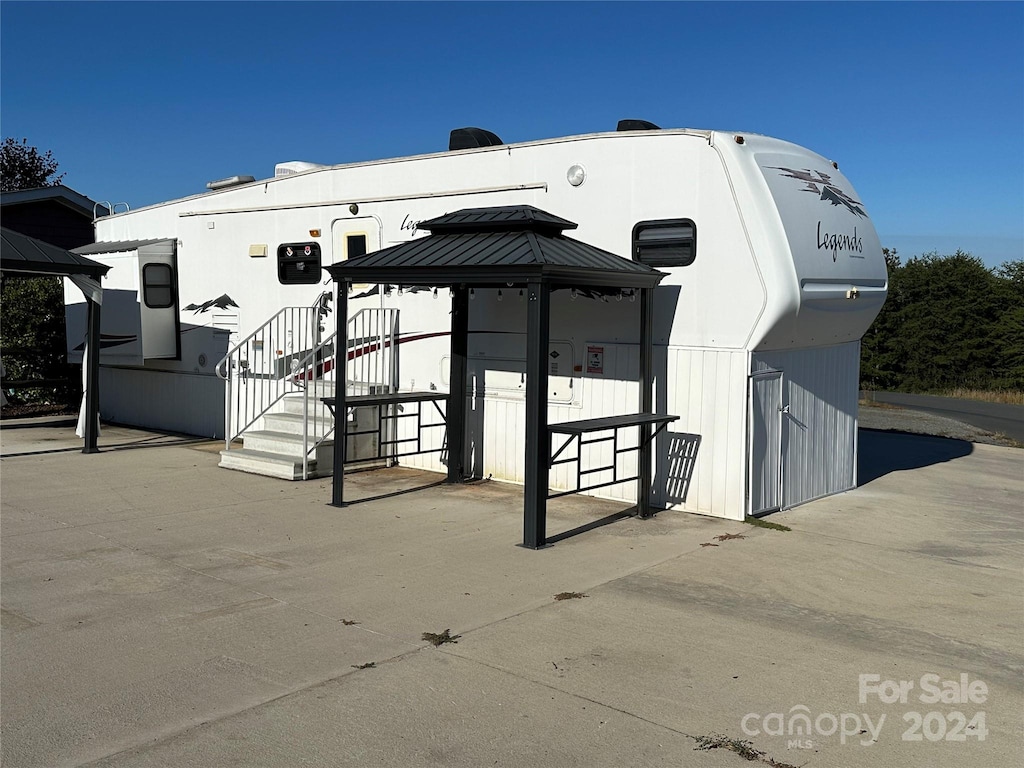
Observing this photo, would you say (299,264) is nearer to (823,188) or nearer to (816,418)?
(823,188)

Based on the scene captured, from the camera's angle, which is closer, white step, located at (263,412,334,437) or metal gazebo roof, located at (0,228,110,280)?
metal gazebo roof, located at (0,228,110,280)

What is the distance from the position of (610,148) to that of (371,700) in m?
6.00

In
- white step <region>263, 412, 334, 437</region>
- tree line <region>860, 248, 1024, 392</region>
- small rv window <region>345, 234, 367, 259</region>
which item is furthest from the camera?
tree line <region>860, 248, 1024, 392</region>

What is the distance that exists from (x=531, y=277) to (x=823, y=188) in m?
3.53

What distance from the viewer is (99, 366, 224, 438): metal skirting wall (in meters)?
13.1

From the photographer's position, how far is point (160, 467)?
1082 centimetres

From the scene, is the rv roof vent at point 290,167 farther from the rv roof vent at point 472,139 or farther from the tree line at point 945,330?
the tree line at point 945,330

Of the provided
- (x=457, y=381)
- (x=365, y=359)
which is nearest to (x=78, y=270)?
(x=365, y=359)

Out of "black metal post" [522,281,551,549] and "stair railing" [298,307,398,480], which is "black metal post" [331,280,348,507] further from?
"black metal post" [522,281,551,549]

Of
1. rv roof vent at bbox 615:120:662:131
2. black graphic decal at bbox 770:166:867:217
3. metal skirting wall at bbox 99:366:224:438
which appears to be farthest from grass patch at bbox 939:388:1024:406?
metal skirting wall at bbox 99:366:224:438

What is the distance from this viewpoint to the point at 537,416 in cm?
733

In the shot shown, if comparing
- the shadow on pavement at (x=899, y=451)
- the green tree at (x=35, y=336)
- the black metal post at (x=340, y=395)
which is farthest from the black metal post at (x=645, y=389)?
the green tree at (x=35, y=336)

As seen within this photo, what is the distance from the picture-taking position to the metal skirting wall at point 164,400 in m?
13.1

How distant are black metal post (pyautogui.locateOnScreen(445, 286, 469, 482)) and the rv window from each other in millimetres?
5457
